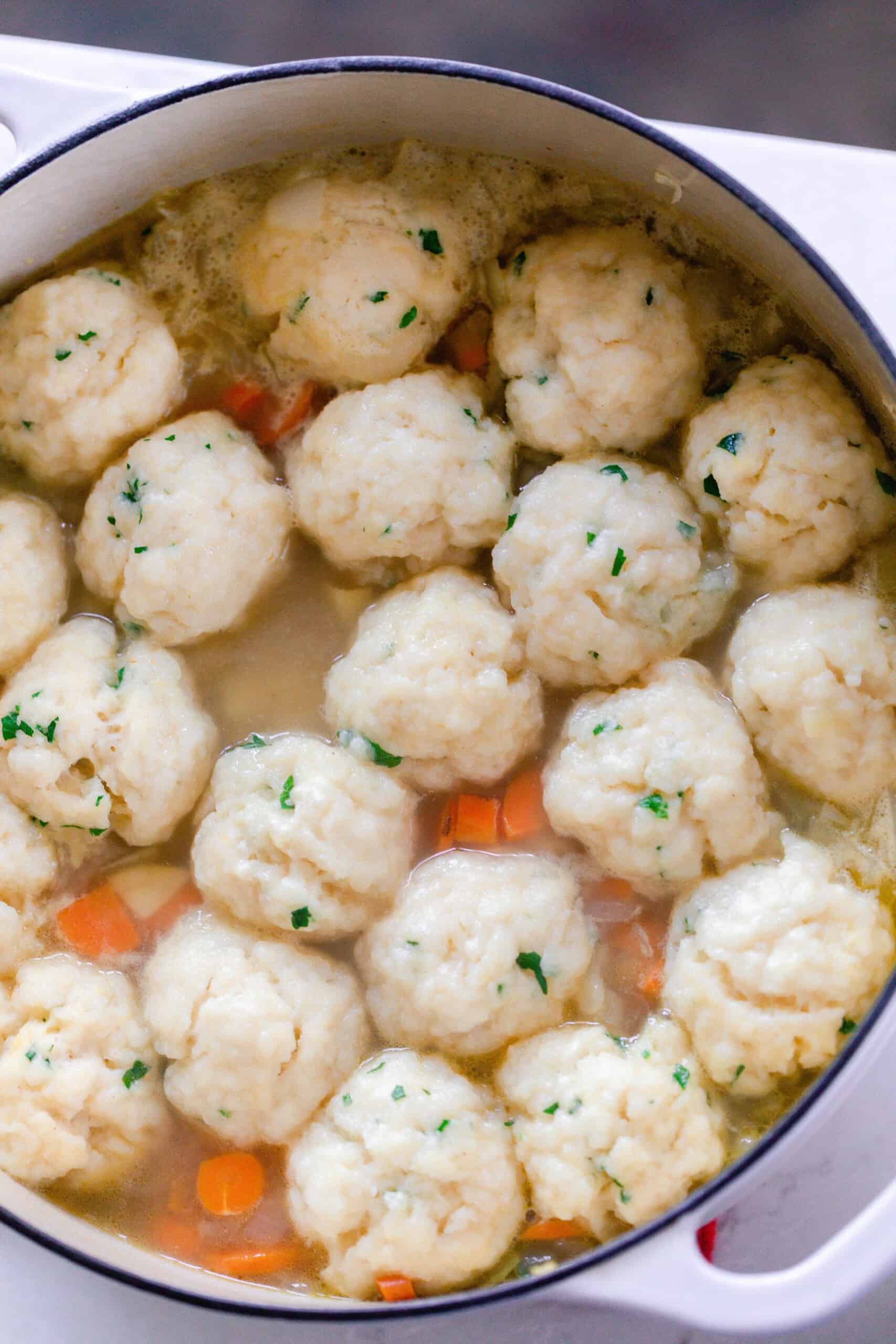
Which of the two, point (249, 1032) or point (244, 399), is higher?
point (244, 399)

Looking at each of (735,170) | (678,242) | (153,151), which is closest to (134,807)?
(153,151)

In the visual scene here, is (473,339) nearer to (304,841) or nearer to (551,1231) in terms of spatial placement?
(304,841)

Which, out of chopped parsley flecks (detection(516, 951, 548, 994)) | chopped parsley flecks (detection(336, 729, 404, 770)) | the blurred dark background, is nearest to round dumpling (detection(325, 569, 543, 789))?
chopped parsley flecks (detection(336, 729, 404, 770))

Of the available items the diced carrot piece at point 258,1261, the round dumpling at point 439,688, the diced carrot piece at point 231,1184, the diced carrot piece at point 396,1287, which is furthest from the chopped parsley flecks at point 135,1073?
the round dumpling at point 439,688

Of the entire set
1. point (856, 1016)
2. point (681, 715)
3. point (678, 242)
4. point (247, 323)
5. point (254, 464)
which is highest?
point (678, 242)

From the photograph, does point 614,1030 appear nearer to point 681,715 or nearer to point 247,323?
point 681,715

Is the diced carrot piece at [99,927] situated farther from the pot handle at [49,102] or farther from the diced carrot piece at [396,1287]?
the pot handle at [49,102]

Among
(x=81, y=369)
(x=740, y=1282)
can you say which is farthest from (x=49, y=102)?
(x=740, y=1282)
